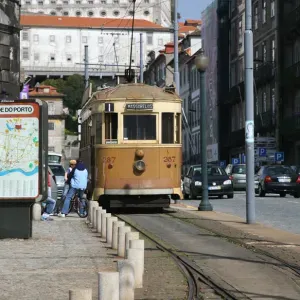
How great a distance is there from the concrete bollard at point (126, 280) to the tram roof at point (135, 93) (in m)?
17.6

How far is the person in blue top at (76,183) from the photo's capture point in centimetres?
2630

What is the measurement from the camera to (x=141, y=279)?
37.3ft

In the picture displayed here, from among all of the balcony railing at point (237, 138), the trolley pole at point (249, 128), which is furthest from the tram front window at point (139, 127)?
the balcony railing at point (237, 138)

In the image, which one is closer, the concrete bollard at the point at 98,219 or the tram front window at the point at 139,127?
the concrete bollard at the point at 98,219

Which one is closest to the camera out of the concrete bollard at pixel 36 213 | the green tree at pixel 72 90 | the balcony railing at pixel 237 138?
the concrete bollard at pixel 36 213

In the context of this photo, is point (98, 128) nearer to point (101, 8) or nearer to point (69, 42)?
point (69, 42)

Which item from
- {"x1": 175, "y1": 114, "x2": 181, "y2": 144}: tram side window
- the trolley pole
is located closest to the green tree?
{"x1": 175, "y1": 114, "x2": 181, "y2": 144}: tram side window

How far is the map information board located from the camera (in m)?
17.7

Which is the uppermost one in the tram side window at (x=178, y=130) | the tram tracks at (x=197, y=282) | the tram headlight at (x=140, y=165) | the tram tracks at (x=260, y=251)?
the tram side window at (x=178, y=130)

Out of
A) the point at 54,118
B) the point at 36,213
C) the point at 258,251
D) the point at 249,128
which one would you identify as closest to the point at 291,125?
the point at 36,213

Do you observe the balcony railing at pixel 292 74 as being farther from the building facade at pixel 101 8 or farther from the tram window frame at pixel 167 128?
the building facade at pixel 101 8

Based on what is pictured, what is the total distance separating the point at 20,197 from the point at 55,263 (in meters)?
3.65

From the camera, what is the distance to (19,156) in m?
17.8

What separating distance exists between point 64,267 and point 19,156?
4631 millimetres
